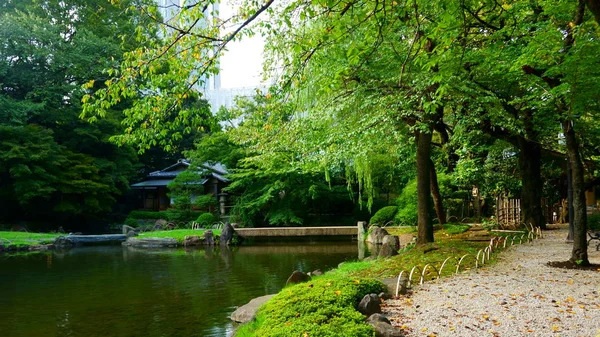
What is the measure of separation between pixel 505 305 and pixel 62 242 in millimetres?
18593

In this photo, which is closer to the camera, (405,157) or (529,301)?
(529,301)

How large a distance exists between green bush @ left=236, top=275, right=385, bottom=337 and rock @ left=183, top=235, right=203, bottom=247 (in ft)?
45.1

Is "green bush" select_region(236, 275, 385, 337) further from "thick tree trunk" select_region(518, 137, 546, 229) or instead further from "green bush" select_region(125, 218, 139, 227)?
"green bush" select_region(125, 218, 139, 227)

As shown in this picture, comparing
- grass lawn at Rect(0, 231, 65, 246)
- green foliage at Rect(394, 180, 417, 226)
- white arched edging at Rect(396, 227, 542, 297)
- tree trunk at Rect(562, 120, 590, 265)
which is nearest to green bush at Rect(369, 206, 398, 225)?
green foliage at Rect(394, 180, 417, 226)

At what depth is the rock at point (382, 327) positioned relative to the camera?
4652 millimetres

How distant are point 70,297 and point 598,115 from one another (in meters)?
13.3

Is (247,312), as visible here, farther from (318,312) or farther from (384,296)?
(318,312)

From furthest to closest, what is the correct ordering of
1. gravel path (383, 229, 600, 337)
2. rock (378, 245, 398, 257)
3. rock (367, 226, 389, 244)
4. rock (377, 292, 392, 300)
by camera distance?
rock (367, 226, 389, 244) < rock (378, 245, 398, 257) < rock (377, 292, 392, 300) < gravel path (383, 229, 600, 337)

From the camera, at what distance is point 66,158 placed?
24.3 meters

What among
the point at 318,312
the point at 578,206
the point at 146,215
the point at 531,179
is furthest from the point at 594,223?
the point at 146,215

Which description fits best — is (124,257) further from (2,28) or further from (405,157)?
(2,28)

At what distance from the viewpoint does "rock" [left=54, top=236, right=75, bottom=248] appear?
1941 cm

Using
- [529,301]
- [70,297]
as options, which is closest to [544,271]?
[529,301]

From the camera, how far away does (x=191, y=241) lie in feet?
64.3
